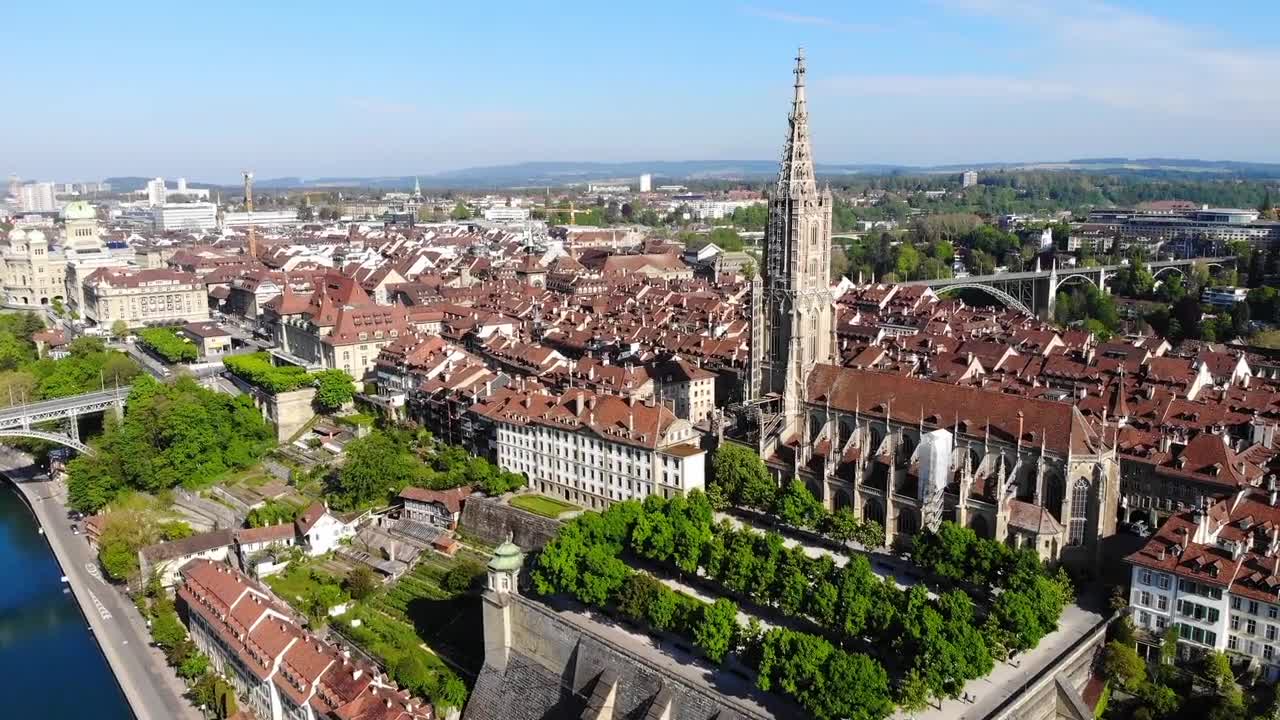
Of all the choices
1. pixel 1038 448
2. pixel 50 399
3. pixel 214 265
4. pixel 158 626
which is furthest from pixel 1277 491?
pixel 214 265

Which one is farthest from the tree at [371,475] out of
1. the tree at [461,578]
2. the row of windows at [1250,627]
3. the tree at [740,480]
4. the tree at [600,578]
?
the row of windows at [1250,627]

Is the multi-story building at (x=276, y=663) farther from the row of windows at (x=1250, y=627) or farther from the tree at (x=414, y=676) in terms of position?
the row of windows at (x=1250, y=627)

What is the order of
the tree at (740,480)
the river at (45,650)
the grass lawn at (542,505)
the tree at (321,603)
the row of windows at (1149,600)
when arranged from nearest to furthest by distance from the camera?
the row of windows at (1149,600) < the river at (45,650) < the tree at (321,603) < the tree at (740,480) < the grass lawn at (542,505)

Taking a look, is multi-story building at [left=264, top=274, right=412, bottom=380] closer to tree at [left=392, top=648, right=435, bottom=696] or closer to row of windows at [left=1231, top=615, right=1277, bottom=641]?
tree at [left=392, top=648, right=435, bottom=696]

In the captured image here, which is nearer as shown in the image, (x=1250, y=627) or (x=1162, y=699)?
(x=1162, y=699)

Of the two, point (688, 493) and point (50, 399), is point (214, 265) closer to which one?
point (50, 399)

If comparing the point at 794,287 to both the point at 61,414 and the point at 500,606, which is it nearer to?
the point at 500,606

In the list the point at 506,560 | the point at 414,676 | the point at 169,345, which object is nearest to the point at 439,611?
the point at 414,676
